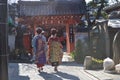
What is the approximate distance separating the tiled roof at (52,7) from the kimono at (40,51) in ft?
24.7

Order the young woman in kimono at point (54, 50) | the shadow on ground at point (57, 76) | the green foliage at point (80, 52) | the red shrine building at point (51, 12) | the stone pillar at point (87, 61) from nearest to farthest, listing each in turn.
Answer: the shadow on ground at point (57, 76)
the young woman in kimono at point (54, 50)
the stone pillar at point (87, 61)
the green foliage at point (80, 52)
the red shrine building at point (51, 12)

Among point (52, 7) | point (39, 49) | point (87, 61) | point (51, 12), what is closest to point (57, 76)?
point (39, 49)

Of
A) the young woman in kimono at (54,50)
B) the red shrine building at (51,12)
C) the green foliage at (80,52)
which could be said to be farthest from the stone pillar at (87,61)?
the red shrine building at (51,12)

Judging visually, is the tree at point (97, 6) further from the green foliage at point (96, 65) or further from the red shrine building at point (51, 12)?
the green foliage at point (96, 65)

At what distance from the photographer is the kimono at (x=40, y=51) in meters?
13.9

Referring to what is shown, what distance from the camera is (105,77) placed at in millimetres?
12203

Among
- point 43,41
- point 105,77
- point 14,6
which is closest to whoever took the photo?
point 105,77

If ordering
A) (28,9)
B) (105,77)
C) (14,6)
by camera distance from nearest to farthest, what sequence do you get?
(105,77)
(28,9)
(14,6)

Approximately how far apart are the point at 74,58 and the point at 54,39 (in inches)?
203

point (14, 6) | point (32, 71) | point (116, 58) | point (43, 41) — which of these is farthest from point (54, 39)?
point (14, 6)

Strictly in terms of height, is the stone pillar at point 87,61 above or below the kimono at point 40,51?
below

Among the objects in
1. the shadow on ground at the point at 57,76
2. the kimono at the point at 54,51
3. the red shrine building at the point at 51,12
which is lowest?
the shadow on ground at the point at 57,76

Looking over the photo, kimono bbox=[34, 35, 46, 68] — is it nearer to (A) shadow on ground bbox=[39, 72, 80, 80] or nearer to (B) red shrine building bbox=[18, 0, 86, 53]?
(A) shadow on ground bbox=[39, 72, 80, 80]

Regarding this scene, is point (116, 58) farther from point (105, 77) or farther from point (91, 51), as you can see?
point (91, 51)
